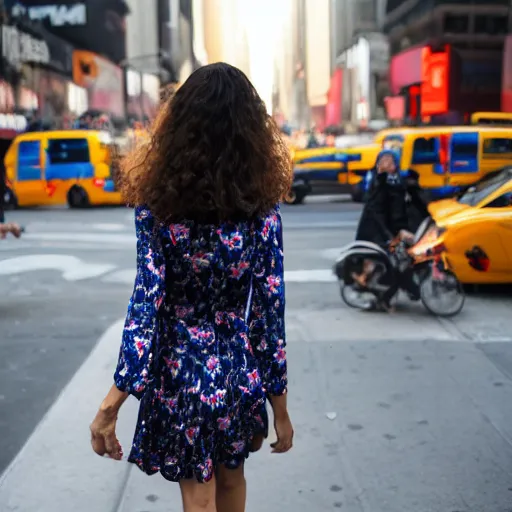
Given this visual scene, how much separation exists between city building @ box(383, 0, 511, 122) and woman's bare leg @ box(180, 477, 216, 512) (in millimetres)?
36890

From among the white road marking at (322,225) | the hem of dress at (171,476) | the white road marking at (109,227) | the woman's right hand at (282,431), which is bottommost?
the white road marking at (322,225)

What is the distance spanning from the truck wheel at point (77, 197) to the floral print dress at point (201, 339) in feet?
63.0

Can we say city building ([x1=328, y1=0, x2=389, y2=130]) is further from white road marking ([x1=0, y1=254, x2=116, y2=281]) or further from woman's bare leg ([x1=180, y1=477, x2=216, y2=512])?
woman's bare leg ([x1=180, y1=477, x2=216, y2=512])

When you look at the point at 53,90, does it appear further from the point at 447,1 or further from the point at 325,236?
the point at 325,236

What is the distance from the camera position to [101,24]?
56688 millimetres

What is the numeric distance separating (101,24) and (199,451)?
2255 inches

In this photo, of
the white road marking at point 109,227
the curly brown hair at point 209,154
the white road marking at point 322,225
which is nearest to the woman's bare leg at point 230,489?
the curly brown hair at point 209,154

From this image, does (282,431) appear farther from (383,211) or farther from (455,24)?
(455,24)

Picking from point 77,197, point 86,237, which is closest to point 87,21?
A: point 77,197

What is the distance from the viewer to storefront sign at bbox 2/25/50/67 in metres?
30.2

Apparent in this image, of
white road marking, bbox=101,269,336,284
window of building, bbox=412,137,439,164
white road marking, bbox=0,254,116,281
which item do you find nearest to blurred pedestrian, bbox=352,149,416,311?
white road marking, bbox=101,269,336,284

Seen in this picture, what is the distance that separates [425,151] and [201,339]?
52.3 ft

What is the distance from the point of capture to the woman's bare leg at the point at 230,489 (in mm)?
2451

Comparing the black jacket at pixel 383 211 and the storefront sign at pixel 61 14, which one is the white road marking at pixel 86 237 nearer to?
the black jacket at pixel 383 211
